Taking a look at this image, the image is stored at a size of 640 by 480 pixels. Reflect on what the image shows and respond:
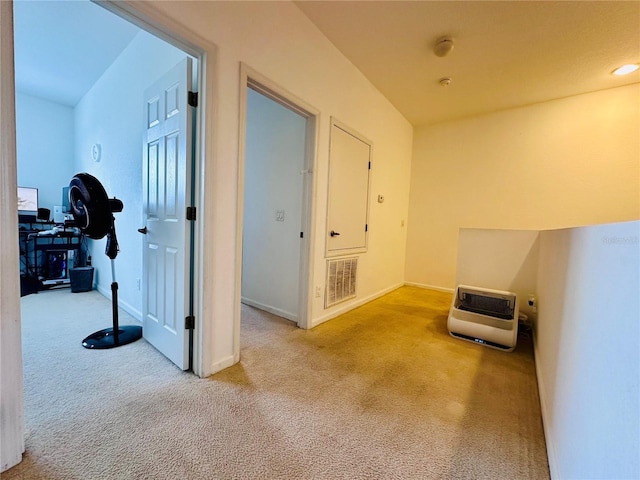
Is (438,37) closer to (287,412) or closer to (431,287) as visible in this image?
(287,412)

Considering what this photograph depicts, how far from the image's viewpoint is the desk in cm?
375

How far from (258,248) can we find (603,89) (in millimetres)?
4791

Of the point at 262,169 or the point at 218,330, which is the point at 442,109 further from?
the point at 218,330

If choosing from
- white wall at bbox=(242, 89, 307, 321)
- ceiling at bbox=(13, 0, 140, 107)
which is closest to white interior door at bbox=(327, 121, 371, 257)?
white wall at bbox=(242, 89, 307, 321)

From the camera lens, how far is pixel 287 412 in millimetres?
1419

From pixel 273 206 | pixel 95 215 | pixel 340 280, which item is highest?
pixel 273 206

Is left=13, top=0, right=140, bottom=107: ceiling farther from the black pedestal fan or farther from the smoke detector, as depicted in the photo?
the smoke detector

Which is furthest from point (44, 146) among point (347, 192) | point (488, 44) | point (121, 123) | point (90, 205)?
point (488, 44)

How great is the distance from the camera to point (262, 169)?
10.0 ft

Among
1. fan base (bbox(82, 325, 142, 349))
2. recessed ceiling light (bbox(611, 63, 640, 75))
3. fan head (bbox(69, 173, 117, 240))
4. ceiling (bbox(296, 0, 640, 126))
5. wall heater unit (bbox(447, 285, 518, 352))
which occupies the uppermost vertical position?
recessed ceiling light (bbox(611, 63, 640, 75))

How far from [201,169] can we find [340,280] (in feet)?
6.22

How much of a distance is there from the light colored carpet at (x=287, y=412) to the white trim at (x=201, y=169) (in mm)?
256

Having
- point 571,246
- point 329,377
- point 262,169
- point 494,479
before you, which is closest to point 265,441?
point 329,377

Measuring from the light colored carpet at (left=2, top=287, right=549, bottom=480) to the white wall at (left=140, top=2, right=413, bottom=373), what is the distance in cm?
40
